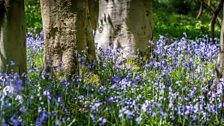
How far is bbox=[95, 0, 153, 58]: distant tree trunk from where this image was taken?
596 centimetres

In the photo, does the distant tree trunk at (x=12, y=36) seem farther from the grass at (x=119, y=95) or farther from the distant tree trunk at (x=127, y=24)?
the distant tree trunk at (x=127, y=24)

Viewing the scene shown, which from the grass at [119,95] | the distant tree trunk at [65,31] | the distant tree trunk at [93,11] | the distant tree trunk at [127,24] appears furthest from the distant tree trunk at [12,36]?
the distant tree trunk at [93,11]

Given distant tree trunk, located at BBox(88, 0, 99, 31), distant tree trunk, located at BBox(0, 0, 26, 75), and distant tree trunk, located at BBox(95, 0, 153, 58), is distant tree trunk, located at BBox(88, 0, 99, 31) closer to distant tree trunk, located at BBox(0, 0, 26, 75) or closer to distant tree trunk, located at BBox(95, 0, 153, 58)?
→ distant tree trunk, located at BBox(95, 0, 153, 58)

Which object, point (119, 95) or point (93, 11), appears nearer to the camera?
point (119, 95)

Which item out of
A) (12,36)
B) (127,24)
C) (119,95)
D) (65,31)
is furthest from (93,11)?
(119,95)

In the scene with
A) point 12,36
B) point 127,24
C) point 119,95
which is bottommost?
point 119,95

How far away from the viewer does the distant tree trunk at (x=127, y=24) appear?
5957 mm

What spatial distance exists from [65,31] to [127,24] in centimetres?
138

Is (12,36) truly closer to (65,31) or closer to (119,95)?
(65,31)

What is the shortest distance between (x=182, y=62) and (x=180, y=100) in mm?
1946

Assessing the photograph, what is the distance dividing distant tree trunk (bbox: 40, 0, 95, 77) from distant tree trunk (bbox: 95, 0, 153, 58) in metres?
1.07

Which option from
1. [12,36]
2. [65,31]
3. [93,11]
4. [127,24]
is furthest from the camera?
[93,11]

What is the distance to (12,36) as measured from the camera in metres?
3.94

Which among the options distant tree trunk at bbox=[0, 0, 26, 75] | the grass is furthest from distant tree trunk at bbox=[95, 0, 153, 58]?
distant tree trunk at bbox=[0, 0, 26, 75]
